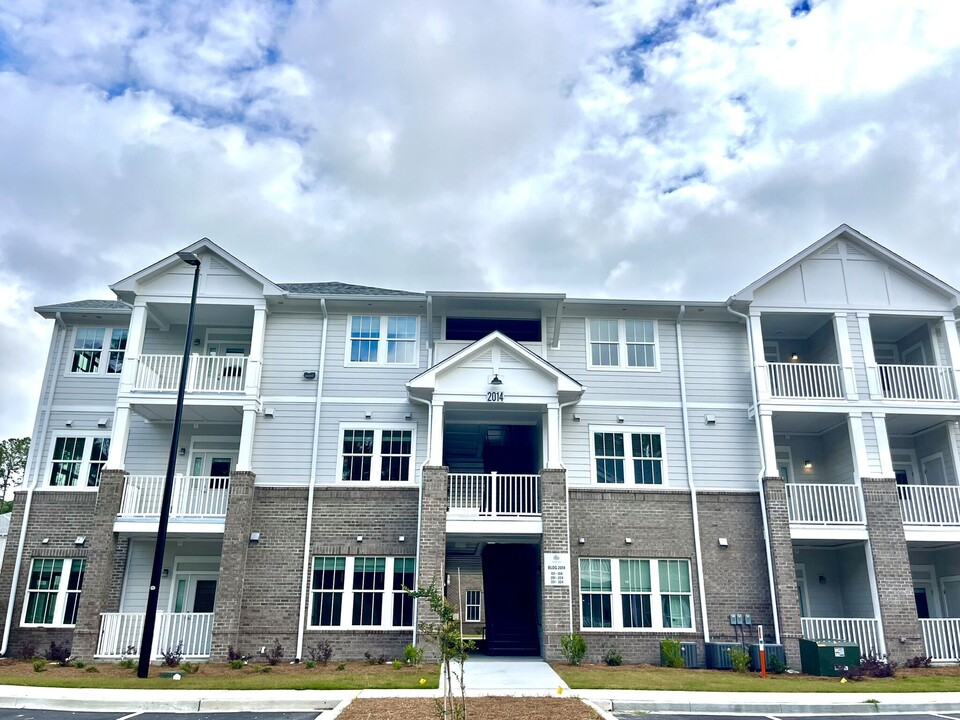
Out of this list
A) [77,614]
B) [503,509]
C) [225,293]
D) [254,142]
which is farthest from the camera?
[254,142]

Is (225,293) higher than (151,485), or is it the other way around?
(225,293)

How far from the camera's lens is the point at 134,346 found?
18703mm

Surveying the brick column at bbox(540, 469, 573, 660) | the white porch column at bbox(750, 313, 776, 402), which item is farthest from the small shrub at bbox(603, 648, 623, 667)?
the white porch column at bbox(750, 313, 776, 402)

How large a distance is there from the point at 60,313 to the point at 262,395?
668 cm

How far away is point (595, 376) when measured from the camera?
64.5 feet

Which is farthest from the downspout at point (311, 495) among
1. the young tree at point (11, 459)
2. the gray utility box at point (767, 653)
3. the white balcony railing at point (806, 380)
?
the young tree at point (11, 459)

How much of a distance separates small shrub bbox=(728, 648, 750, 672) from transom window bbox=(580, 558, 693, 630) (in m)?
1.67

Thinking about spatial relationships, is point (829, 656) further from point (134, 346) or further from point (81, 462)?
point (81, 462)

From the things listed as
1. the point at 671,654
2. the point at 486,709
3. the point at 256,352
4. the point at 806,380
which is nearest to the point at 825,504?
the point at 806,380

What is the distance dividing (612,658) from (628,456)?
203 inches

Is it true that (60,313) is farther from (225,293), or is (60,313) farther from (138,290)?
(225,293)

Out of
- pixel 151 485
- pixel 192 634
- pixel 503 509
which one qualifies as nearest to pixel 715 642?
pixel 503 509

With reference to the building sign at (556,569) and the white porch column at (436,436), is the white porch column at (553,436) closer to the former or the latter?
the building sign at (556,569)

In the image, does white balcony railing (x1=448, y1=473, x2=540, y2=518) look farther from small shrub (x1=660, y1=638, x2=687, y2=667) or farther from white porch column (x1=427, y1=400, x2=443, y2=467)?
small shrub (x1=660, y1=638, x2=687, y2=667)
